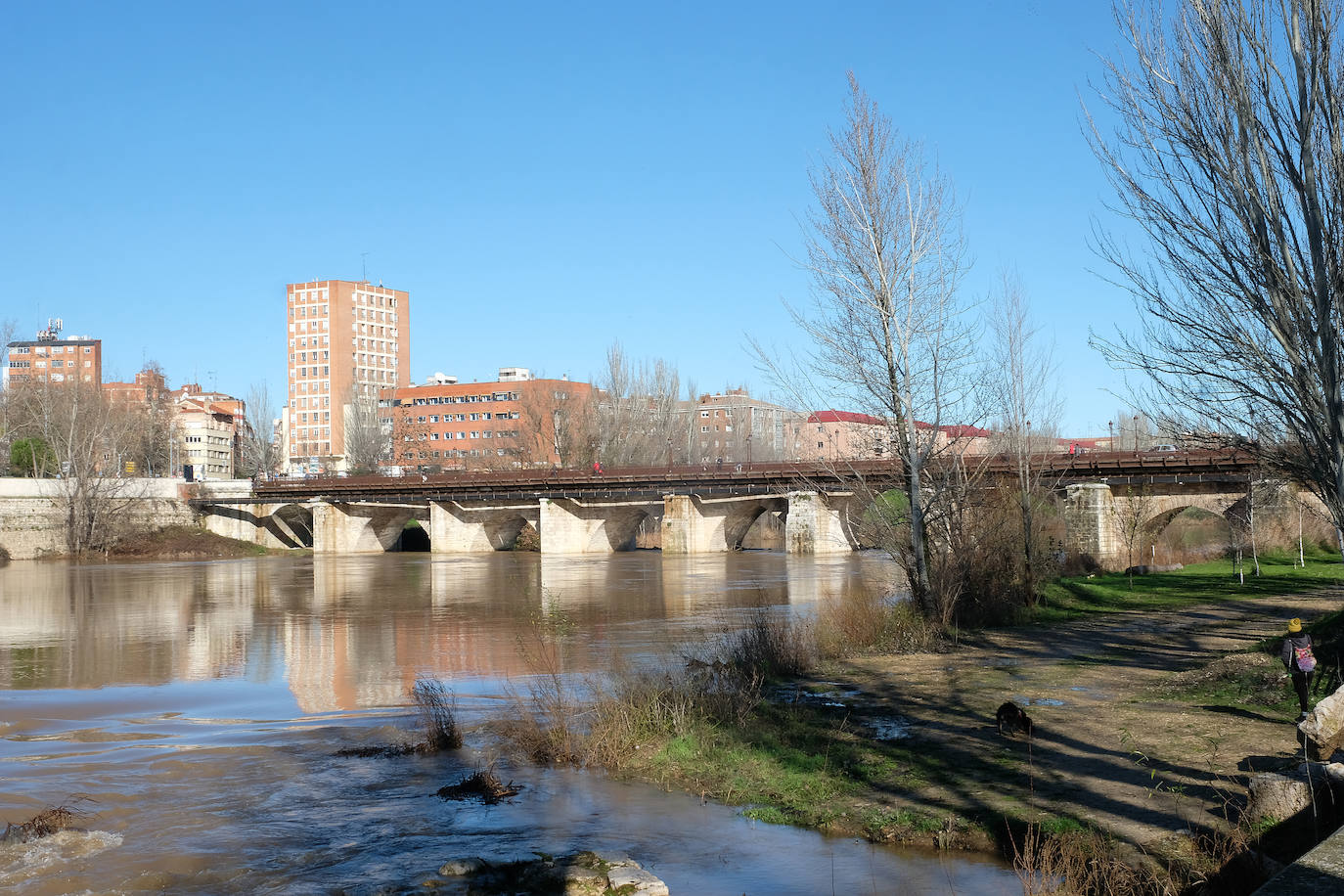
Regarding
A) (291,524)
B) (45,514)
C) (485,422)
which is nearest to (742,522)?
(291,524)

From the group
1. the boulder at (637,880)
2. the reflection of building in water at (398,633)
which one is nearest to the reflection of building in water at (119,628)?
the reflection of building in water at (398,633)

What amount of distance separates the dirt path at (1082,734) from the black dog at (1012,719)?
0.40 ft

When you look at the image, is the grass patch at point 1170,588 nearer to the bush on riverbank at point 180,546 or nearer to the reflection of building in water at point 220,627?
the reflection of building in water at point 220,627

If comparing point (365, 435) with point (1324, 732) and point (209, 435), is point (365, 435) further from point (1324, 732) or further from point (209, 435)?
point (1324, 732)

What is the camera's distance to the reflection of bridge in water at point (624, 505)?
38031mm

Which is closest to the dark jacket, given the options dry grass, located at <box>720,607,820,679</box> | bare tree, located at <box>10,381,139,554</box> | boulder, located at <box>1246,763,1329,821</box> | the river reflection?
boulder, located at <box>1246,763,1329,821</box>

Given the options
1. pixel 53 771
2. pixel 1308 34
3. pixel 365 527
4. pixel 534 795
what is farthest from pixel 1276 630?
pixel 365 527

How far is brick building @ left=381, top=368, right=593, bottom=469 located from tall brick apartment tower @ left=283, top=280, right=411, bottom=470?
8.27 meters

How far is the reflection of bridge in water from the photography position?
3803 cm

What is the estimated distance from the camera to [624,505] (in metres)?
62.6

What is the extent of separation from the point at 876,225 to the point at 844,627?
6.35 metres

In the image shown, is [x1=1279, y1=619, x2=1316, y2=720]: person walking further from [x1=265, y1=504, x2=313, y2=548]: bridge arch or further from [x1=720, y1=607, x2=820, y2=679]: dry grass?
[x1=265, y1=504, x2=313, y2=548]: bridge arch

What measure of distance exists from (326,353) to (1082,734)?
132m

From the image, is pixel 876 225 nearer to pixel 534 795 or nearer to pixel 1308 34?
pixel 1308 34
